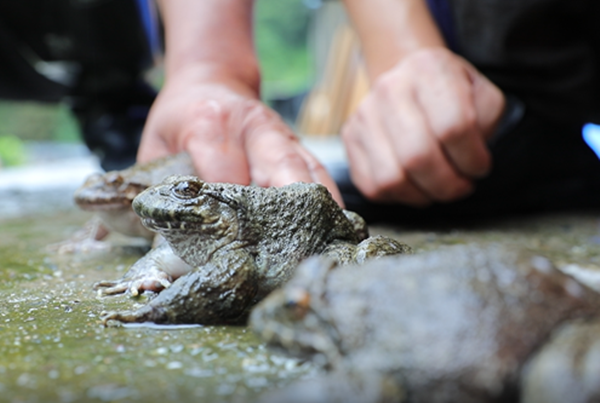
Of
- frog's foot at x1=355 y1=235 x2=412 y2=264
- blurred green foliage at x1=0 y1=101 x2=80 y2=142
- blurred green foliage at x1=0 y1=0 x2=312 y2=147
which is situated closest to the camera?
frog's foot at x1=355 y1=235 x2=412 y2=264

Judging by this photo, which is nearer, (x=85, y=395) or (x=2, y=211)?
(x=85, y=395)

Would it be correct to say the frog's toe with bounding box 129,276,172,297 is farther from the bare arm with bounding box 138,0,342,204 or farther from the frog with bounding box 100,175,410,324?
the bare arm with bounding box 138,0,342,204

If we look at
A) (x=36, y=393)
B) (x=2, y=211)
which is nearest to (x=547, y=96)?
(x=36, y=393)

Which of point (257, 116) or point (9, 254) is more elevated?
point (257, 116)

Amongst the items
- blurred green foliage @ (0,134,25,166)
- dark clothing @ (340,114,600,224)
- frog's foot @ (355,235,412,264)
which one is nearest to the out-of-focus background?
blurred green foliage @ (0,134,25,166)

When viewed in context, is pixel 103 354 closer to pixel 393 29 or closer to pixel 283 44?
pixel 393 29

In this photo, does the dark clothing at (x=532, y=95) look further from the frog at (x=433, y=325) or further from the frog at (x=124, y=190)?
the frog at (x=433, y=325)

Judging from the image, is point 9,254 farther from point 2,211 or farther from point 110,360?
point 2,211
